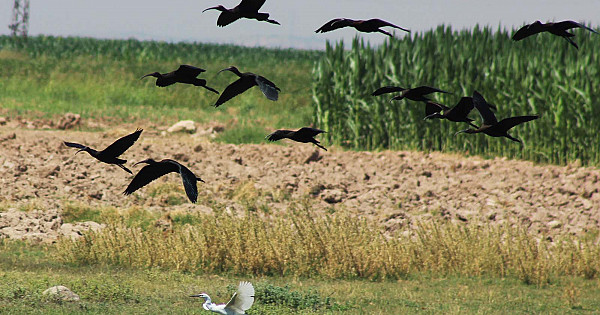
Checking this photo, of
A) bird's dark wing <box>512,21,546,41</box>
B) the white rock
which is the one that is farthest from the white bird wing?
the white rock

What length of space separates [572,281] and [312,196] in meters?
5.68

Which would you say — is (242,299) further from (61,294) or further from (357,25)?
(61,294)

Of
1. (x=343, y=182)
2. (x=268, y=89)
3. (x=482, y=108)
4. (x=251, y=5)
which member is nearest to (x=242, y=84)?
(x=251, y=5)

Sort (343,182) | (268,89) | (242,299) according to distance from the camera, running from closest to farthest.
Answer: (268,89), (242,299), (343,182)

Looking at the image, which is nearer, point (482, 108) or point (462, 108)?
point (482, 108)

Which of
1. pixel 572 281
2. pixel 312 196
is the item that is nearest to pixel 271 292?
pixel 572 281

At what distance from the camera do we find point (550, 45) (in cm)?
1827

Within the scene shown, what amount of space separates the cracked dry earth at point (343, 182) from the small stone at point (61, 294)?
5.19 metres

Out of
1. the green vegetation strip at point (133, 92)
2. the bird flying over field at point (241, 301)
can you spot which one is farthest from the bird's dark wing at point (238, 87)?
the green vegetation strip at point (133, 92)

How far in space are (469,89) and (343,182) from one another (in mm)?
4978

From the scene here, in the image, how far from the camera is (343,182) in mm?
15391

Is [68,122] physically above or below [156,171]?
below

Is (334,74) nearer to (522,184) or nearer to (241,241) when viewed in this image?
(522,184)

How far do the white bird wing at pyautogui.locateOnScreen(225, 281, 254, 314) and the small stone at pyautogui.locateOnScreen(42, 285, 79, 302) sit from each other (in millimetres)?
2836
